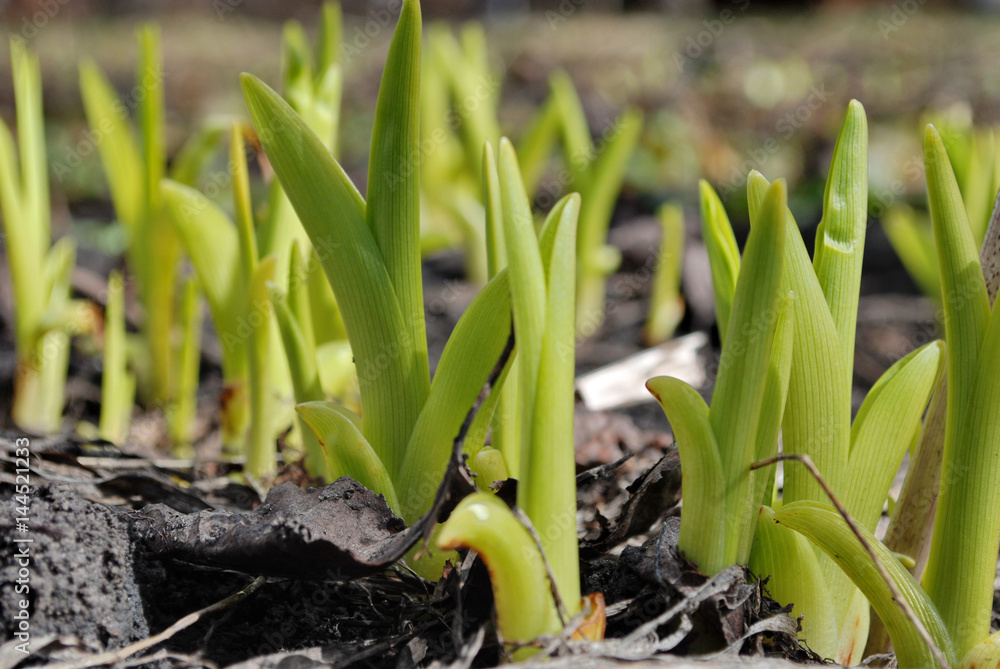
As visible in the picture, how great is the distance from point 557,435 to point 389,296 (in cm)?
32

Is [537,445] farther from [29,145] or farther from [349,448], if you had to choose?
[29,145]

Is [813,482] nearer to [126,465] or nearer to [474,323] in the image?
[474,323]

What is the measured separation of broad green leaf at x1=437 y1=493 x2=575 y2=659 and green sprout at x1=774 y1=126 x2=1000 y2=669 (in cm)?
29

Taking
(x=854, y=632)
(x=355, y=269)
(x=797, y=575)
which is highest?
(x=355, y=269)

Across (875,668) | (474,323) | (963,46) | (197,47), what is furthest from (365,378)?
(197,47)

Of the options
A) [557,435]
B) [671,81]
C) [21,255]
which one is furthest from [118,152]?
[671,81]

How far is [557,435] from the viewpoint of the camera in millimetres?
711

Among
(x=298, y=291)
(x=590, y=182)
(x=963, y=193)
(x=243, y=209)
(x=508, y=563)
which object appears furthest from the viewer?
(x=590, y=182)

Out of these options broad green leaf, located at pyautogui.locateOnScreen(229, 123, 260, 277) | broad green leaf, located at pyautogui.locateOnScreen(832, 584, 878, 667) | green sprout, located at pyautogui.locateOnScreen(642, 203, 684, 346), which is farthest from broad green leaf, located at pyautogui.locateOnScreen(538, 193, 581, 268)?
green sprout, located at pyautogui.locateOnScreen(642, 203, 684, 346)

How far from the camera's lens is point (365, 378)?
96 cm

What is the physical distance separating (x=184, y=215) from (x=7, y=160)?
57 cm

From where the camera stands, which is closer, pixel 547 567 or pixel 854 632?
pixel 547 567

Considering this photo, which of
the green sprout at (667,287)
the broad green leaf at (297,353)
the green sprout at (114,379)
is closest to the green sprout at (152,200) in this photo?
the green sprout at (114,379)

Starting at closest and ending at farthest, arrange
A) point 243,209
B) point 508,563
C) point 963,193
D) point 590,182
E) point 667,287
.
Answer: point 508,563
point 243,209
point 963,193
point 590,182
point 667,287
